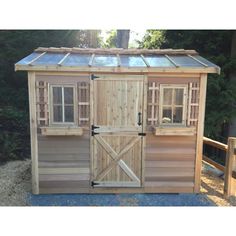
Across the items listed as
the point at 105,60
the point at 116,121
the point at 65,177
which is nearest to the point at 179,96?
the point at 116,121

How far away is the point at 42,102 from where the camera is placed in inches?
128

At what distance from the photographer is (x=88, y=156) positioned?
3.44 m

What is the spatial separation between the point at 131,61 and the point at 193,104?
1097 mm

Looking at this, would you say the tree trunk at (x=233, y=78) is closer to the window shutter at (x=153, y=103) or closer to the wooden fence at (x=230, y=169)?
the wooden fence at (x=230, y=169)

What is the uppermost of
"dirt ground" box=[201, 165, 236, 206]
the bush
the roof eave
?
the roof eave

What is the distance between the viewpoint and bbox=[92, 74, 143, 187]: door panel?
3.29 meters

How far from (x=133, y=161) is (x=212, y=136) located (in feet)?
9.76

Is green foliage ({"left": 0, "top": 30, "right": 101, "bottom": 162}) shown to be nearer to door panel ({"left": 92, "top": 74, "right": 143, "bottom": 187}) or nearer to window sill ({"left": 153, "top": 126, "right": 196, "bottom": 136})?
door panel ({"left": 92, "top": 74, "right": 143, "bottom": 187})

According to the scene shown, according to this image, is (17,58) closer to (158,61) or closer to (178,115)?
(158,61)

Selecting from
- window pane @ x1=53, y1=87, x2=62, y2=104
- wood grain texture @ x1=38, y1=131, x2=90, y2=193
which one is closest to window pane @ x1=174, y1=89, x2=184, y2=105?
wood grain texture @ x1=38, y1=131, x2=90, y2=193

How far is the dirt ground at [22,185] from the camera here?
132 inches
